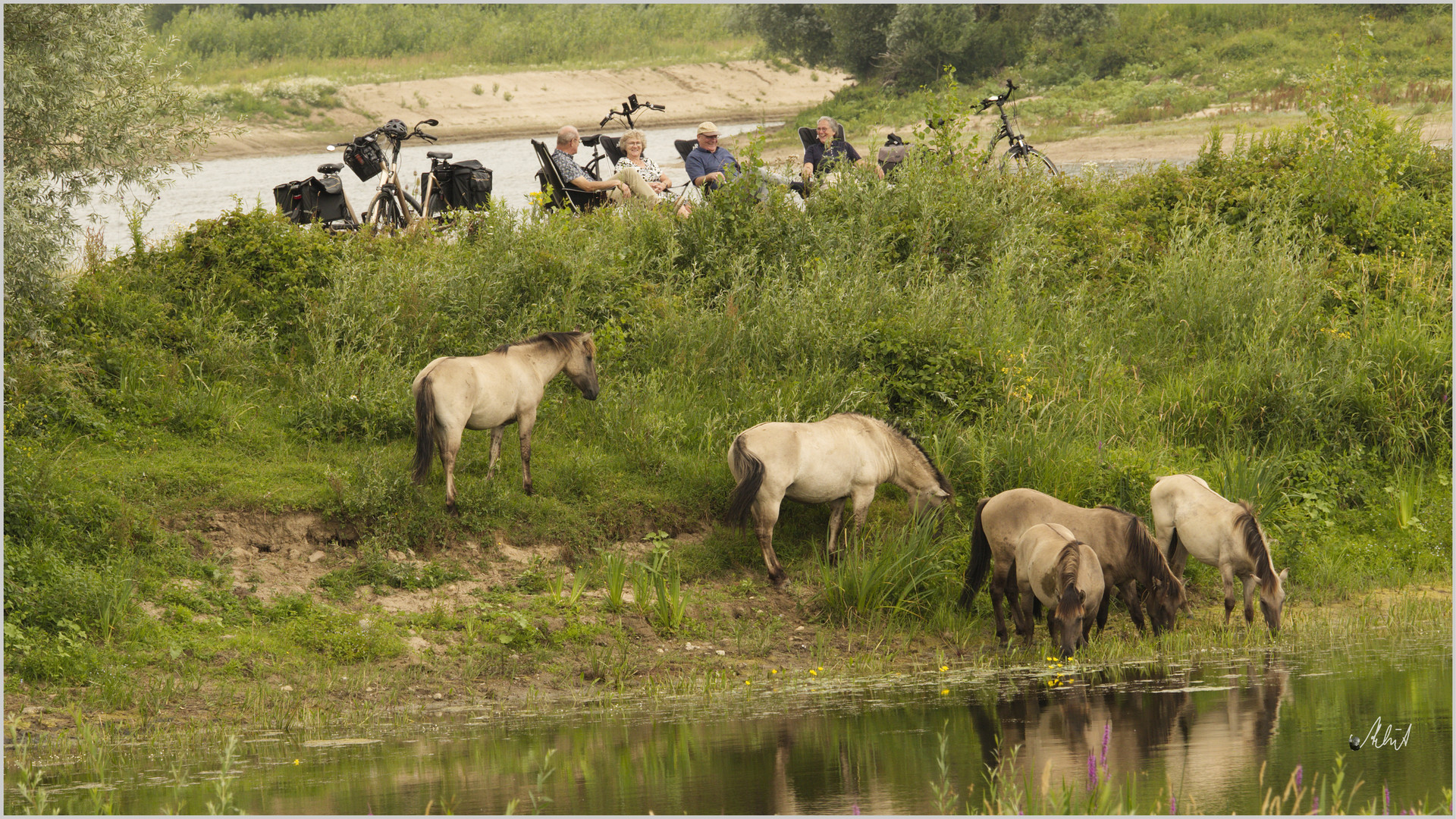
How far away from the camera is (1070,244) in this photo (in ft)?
53.4

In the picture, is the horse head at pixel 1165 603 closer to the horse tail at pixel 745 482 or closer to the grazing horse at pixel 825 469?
the grazing horse at pixel 825 469

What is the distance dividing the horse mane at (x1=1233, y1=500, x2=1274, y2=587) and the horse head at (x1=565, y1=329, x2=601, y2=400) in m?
5.08

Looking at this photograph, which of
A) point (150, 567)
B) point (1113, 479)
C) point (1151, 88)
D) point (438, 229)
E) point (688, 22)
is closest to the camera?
point (150, 567)

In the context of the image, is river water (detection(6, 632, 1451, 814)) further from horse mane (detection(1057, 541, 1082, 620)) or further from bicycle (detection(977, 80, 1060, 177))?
bicycle (detection(977, 80, 1060, 177))

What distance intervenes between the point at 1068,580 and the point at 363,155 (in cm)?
1135

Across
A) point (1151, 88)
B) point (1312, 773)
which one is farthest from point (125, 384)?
point (1151, 88)

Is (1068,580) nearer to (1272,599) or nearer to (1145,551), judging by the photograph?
(1145,551)

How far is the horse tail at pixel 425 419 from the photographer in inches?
408

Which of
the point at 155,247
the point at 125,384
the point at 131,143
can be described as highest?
the point at 131,143

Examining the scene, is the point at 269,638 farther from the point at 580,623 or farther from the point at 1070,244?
the point at 1070,244

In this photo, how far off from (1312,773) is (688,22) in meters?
53.2

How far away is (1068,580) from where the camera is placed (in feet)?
29.6

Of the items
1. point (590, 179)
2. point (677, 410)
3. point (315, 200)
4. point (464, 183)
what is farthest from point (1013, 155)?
point (315, 200)

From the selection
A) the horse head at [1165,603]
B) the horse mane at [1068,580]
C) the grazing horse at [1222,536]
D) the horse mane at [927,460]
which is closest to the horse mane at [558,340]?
the horse mane at [927,460]
